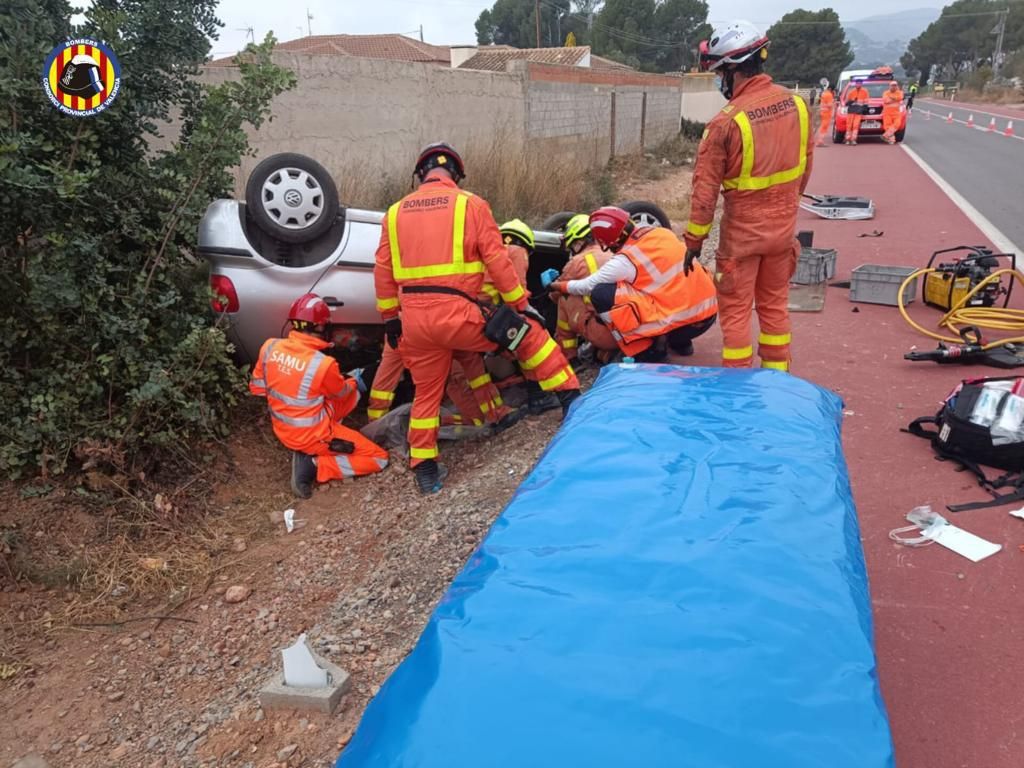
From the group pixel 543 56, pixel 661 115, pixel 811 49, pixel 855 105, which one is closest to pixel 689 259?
pixel 661 115

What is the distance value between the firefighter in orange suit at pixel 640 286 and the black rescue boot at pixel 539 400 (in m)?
0.58

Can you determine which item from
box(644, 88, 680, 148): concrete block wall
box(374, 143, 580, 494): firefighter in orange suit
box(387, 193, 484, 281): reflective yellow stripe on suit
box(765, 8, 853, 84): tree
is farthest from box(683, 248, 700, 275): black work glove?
box(765, 8, 853, 84): tree

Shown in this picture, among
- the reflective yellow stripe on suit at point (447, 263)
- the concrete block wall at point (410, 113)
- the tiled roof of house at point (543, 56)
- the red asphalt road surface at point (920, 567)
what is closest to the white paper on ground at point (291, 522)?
the reflective yellow stripe on suit at point (447, 263)

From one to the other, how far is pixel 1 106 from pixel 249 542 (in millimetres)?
2502

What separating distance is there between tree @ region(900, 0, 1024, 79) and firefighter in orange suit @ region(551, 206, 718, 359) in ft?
311

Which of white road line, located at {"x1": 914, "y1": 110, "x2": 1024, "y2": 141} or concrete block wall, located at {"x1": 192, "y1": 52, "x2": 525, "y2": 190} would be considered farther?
white road line, located at {"x1": 914, "y1": 110, "x2": 1024, "y2": 141}

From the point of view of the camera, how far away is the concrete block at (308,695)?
253cm

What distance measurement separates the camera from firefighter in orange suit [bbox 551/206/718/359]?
4.82m

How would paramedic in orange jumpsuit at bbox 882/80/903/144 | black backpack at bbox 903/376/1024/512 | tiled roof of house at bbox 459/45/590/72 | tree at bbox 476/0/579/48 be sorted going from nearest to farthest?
1. black backpack at bbox 903/376/1024/512
2. paramedic in orange jumpsuit at bbox 882/80/903/144
3. tiled roof of house at bbox 459/45/590/72
4. tree at bbox 476/0/579/48

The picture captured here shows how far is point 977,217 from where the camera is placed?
35.5 ft

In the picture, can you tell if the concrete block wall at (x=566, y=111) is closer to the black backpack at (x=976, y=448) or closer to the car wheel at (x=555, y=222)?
the car wheel at (x=555, y=222)

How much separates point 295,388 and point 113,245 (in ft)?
4.12

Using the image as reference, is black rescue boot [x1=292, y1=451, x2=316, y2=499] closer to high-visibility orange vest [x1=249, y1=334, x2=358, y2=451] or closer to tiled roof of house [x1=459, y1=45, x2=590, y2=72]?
high-visibility orange vest [x1=249, y1=334, x2=358, y2=451]

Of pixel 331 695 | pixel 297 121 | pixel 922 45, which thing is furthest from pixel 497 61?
pixel 922 45
